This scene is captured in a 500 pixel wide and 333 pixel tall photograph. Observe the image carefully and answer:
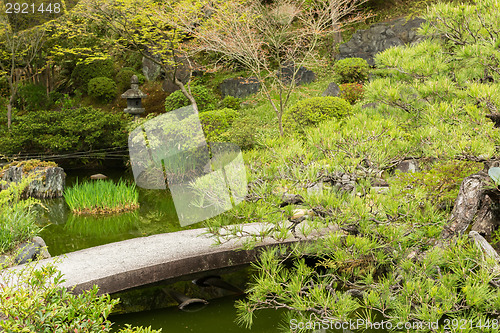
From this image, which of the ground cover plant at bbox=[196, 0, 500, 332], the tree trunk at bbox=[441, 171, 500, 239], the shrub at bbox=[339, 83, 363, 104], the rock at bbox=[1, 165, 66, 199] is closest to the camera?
the ground cover plant at bbox=[196, 0, 500, 332]

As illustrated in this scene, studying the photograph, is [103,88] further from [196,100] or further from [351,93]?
[351,93]

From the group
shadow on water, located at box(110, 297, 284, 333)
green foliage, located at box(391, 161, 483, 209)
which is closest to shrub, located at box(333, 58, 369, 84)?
green foliage, located at box(391, 161, 483, 209)

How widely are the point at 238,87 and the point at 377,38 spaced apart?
4.33 meters

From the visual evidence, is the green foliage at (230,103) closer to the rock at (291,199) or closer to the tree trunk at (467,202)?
the rock at (291,199)

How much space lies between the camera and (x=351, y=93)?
1052 cm

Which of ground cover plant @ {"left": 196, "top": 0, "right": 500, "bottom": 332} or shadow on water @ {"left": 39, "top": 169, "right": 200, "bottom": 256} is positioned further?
shadow on water @ {"left": 39, "top": 169, "right": 200, "bottom": 256}

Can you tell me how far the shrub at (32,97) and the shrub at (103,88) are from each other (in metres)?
1.67

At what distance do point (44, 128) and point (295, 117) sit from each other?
20.9 ft

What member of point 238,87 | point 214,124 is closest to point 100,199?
point 214,124

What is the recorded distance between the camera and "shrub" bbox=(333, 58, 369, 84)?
11766 millimetres

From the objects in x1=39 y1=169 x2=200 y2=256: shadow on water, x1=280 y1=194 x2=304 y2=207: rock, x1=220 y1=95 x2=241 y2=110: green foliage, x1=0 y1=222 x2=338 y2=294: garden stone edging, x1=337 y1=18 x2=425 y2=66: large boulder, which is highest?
x1=280 y1=194 x2=304 y2=207: rock

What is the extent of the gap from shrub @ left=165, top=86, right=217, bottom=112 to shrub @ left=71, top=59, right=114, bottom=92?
4245mm

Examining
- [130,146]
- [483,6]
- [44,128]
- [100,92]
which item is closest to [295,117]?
[130,146]

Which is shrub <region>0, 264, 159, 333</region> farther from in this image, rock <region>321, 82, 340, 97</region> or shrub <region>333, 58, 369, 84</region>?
shrub <region>333, 58, 369, 84</region>
